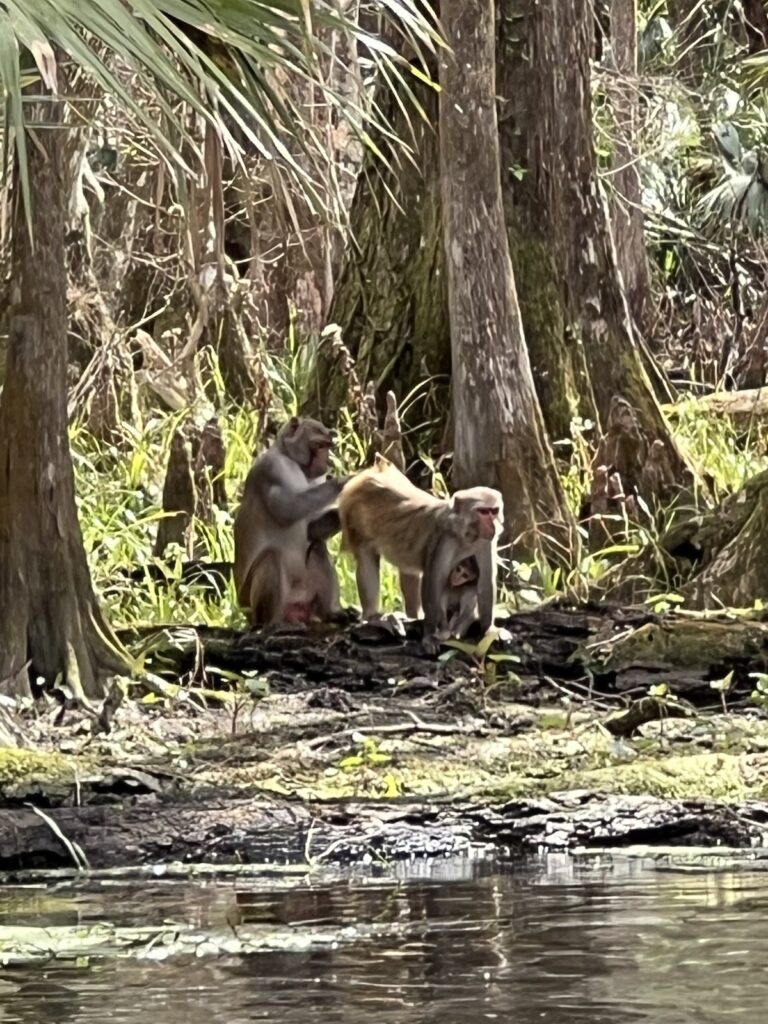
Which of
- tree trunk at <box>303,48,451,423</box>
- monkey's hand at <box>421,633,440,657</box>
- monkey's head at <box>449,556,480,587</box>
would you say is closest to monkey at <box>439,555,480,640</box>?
monkey's head at <box>449,556,480,587</box>

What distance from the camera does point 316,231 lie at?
19016 mm

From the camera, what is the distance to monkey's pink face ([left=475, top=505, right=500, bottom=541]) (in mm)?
9906

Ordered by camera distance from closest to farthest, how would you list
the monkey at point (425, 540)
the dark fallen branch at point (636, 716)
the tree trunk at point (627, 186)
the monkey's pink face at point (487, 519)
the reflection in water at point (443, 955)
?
the reflection in water at point (443, 955), the dark fallen branch at point (636, 716), the monkey's pink face at point (487, 519), the monkey at point (425, 540), the tree trunk at point (627, 186)

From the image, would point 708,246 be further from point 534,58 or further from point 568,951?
point 568,951

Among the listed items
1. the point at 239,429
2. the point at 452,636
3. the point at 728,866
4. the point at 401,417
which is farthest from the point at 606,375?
the point at 728,866

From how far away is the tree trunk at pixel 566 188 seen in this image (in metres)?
13.8

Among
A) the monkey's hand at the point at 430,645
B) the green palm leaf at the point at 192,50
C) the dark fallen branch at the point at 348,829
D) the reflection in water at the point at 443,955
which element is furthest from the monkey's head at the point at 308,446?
the reflection in water at the point at 443,955

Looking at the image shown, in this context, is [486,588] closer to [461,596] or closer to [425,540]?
[461,596]

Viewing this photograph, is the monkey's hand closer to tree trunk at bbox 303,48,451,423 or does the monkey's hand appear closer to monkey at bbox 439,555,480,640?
monkey at bbox 439,555,480,640

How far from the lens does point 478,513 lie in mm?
9914

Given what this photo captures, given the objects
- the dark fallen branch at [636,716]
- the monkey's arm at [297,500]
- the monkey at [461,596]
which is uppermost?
the monkey's arm at [297,500]

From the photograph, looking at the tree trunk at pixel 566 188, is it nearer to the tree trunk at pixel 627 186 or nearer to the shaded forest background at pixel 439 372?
the shaded forest background at pixel 439 372

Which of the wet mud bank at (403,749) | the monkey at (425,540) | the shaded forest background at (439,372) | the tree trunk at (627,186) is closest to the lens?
the wet mud bank at (403,749)

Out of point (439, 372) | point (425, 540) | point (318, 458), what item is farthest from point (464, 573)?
point (439, 372)
